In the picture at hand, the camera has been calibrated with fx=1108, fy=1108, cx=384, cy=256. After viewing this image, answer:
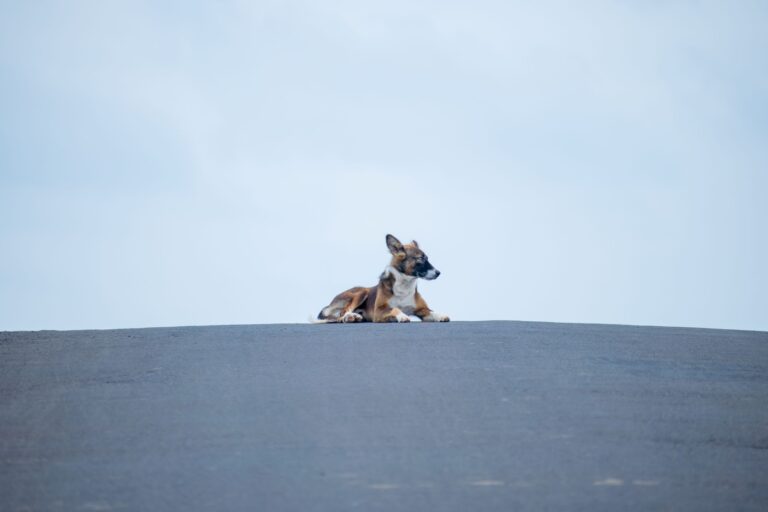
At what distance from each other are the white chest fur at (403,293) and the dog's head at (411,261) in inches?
4.6

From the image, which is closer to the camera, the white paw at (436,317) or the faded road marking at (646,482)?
the faded road marking at (646,482)

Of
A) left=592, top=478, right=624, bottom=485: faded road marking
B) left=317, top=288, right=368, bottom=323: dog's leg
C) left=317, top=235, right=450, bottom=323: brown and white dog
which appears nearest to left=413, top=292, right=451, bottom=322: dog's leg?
left=317, top=235, right=450, bottom=323: brown and white dog

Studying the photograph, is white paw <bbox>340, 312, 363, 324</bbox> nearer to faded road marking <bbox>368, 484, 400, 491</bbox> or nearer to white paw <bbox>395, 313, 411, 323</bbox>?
white paw <bbox>395, 313, 411, 323</bbox>

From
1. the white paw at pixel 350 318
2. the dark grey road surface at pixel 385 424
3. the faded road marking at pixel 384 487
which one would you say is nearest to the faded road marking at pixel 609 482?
the dark grey road surface at pixel 385 424

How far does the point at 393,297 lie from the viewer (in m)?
15.6

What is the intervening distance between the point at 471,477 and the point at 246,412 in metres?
2.32

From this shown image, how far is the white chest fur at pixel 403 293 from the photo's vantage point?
1556 centimetres

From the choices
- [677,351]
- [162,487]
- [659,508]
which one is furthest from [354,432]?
[677,351]

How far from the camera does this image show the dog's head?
15.9 meters

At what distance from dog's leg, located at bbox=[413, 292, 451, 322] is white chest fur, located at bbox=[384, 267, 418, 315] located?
6 centimetres

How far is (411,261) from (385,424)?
28.2 feet

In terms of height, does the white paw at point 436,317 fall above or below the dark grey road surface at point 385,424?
above

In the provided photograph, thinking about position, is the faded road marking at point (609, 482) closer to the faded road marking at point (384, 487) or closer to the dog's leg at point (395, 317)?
the faded road marking at point (384, 487)

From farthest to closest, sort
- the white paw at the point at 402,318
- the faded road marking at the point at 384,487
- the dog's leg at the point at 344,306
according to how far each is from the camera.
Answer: the dog's leg at the point at 344,306, the white paw at the point at 402,318, the faded road marking at the point at 384,487
